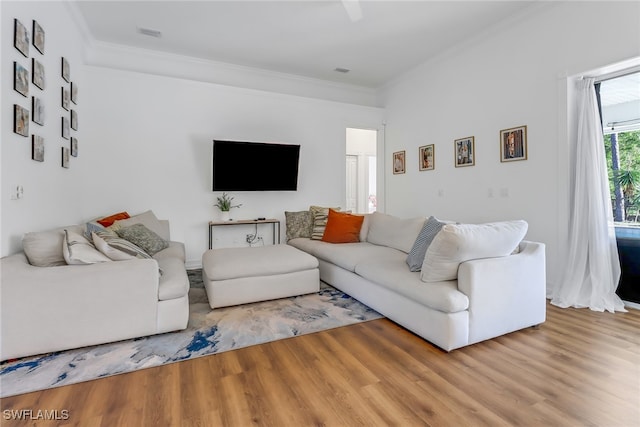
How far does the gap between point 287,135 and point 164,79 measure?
76.1 inches

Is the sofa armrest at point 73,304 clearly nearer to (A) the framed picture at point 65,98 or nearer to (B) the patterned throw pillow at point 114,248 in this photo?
(B) the patterned throw pillow at point 114,248

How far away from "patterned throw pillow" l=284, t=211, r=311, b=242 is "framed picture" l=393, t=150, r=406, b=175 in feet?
6.30

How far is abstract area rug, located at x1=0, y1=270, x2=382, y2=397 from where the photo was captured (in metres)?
1.87

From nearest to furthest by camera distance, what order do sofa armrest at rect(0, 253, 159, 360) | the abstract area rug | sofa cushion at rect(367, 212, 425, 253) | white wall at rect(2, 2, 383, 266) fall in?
the abstract area rug → sofa armrest at rect(0, 253, 159, 360) → white wall at rect(2, 2, 383, 266) → sofa cushion at rect(367, 212, 425, 253)

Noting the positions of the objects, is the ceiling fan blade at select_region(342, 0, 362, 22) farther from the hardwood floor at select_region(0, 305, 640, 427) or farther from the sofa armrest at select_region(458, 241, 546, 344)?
the hardwood floor at select_region(0, 305, 640, 427)

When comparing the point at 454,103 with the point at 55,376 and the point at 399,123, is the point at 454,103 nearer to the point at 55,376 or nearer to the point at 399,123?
the point at 399,123

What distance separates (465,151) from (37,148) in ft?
15.2

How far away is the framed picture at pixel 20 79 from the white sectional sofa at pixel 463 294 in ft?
9.92

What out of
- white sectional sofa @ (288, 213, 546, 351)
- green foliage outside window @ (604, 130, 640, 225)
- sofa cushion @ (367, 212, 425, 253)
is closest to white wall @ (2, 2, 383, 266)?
sofa cushion @ (367, 212, 425, 253)

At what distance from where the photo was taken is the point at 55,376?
1.85 metres

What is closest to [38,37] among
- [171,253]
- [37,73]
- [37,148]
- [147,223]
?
[37,73]

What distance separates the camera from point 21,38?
90.7 inches

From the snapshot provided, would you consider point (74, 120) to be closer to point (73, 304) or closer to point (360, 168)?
point (73, 304)

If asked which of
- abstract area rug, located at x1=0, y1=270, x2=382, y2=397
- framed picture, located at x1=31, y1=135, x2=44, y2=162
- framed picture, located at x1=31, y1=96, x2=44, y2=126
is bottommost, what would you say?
abstract area rug, located at x1=0, y1=270, x2=382, y2=397
